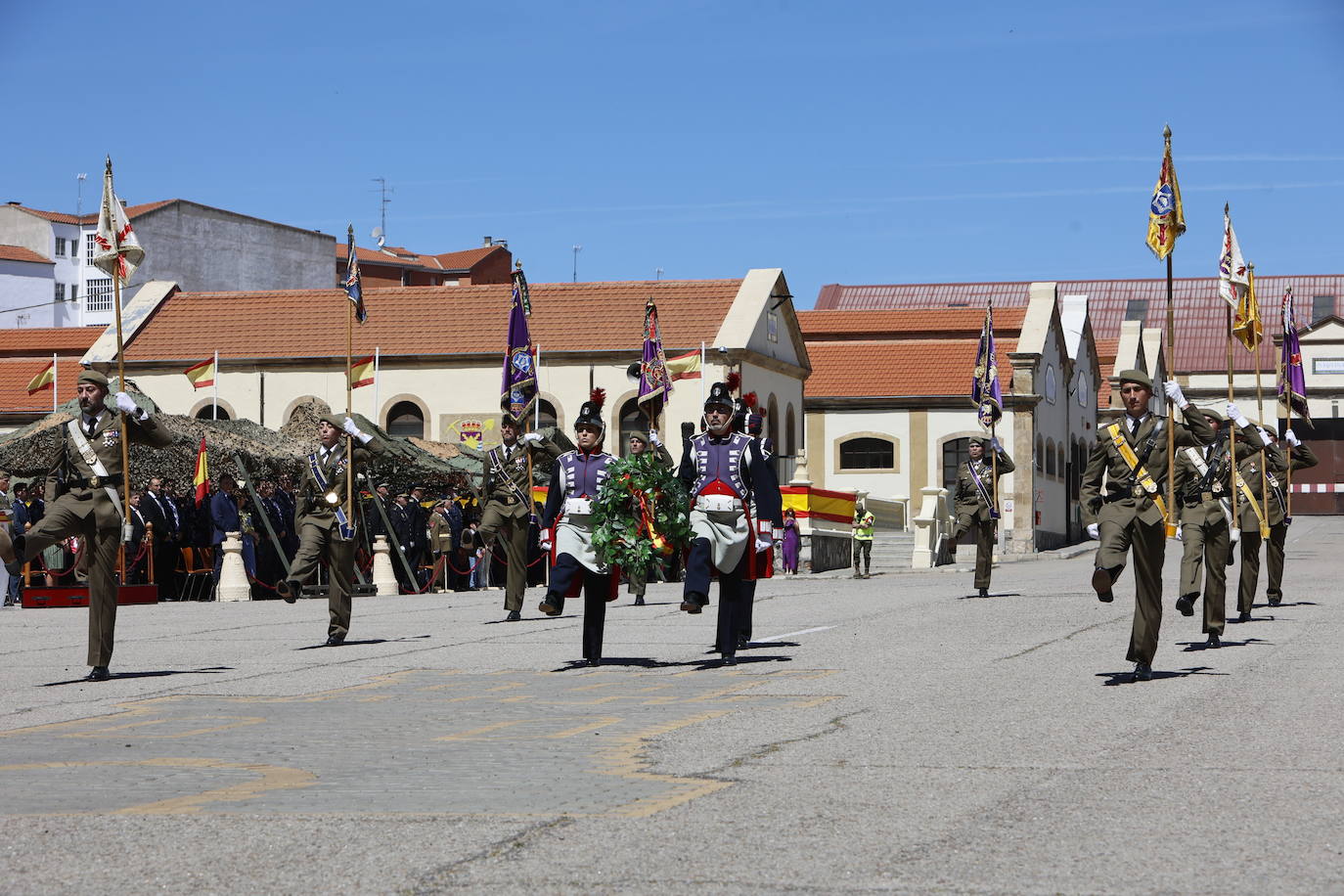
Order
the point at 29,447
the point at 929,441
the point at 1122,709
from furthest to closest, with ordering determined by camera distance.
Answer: the point at 929,441, the point at 29,447, the point at 1122,709

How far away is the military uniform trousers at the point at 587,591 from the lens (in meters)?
13.0

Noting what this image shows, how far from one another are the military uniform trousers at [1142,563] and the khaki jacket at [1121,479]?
55 millimetres

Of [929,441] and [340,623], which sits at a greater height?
[929,441]

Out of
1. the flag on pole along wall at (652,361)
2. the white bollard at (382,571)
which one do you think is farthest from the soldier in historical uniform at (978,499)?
the white bollard at (382,571)

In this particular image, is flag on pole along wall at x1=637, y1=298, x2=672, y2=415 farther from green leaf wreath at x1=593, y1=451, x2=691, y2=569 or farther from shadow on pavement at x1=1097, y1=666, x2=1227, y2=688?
shadow on pavement at x1=1097, y1=666, x2=1227, y2=688

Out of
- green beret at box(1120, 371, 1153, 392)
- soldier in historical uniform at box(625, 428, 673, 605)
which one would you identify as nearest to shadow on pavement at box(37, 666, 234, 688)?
soldier in historical uniform at box(625, 428, 673, 605)

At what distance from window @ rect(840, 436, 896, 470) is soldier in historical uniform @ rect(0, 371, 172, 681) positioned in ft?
142

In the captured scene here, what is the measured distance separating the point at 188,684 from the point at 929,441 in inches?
1709

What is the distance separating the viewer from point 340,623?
1562 centimetres

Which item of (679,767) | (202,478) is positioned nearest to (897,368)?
(202,478)

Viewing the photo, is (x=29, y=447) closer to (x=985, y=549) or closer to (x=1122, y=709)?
(x=985, y=549)

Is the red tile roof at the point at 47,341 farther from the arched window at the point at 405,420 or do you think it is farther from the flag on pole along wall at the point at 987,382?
the flag on pole along wall at the point at 987,382

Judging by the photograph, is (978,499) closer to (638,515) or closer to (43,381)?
(638,515)

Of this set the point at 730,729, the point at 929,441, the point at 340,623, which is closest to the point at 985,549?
the point at 340,623
